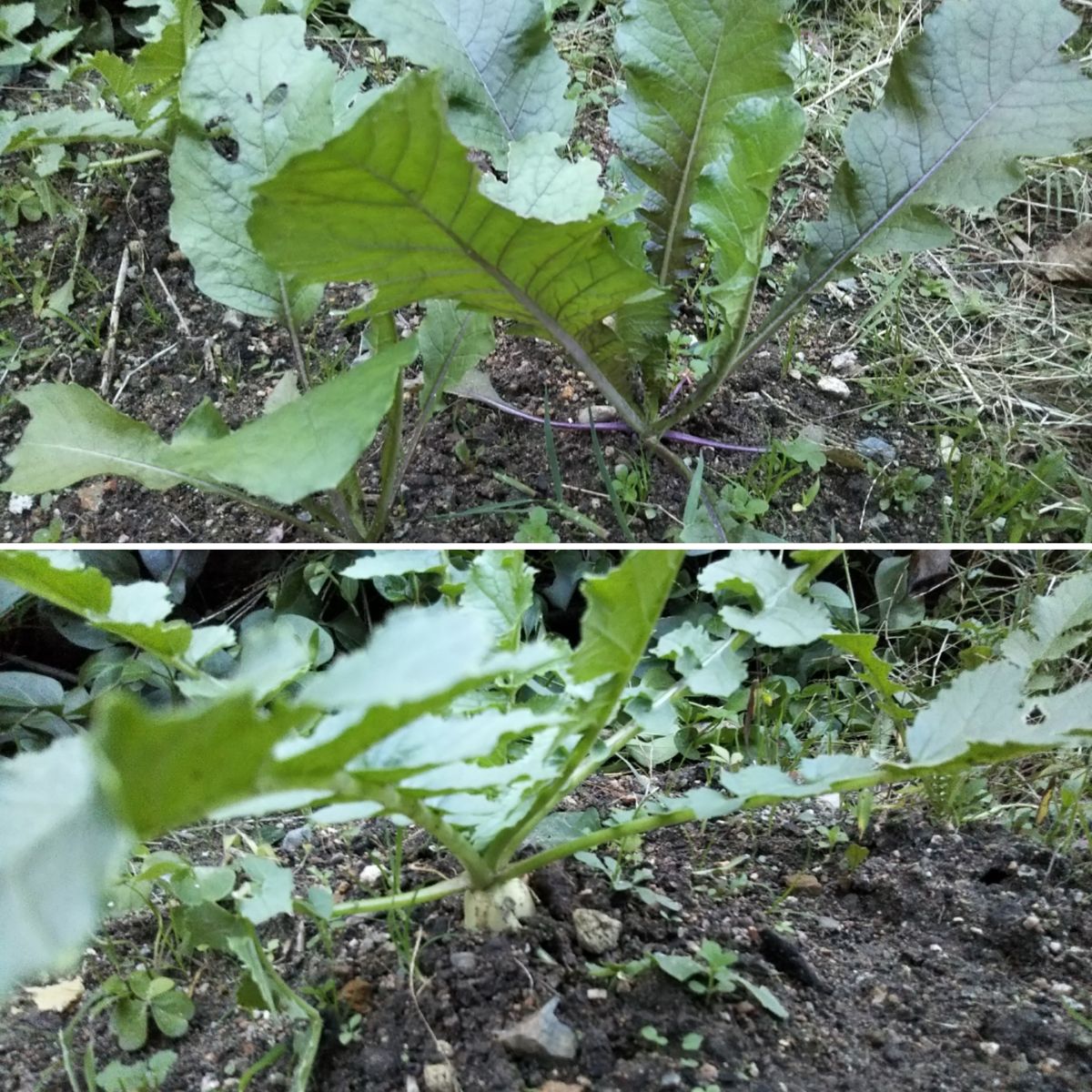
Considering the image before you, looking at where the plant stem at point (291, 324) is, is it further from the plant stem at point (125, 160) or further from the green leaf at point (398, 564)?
the plant stem at point (125, 160)

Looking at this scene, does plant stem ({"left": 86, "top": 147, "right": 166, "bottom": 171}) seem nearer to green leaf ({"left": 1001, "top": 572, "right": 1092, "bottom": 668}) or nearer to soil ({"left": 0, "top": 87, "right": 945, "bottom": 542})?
soil ({"left": 0, "top": 87, "right": 945, "bottom": 542})

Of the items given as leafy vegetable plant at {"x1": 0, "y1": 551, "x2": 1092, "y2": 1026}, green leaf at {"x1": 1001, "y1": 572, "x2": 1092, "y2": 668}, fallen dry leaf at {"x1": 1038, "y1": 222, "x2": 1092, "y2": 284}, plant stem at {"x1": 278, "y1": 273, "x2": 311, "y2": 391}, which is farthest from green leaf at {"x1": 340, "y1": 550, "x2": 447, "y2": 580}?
fallen dry leaf at {"x1": 1038, "y1": 222, "x2": 1092, "y2": 284}

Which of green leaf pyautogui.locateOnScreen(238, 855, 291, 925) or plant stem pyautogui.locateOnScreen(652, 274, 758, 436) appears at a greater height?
plant stem pyautogui.locateOnScreen(652, 274, 758, 436)

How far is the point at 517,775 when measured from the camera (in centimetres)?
56

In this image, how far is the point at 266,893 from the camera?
59cm

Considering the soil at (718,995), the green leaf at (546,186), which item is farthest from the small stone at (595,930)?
the green leaf at (546,186)

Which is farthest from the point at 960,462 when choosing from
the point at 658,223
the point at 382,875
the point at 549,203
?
the point at 382,875

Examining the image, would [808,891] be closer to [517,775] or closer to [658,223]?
[517,775]

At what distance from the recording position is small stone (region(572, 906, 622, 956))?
0.71 m

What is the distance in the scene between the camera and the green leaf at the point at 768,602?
695 mm

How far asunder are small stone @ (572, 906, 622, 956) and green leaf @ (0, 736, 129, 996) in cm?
43

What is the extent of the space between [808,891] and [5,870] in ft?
2.10

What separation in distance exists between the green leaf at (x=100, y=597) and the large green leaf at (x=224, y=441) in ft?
0.28

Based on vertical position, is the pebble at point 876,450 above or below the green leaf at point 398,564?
below
